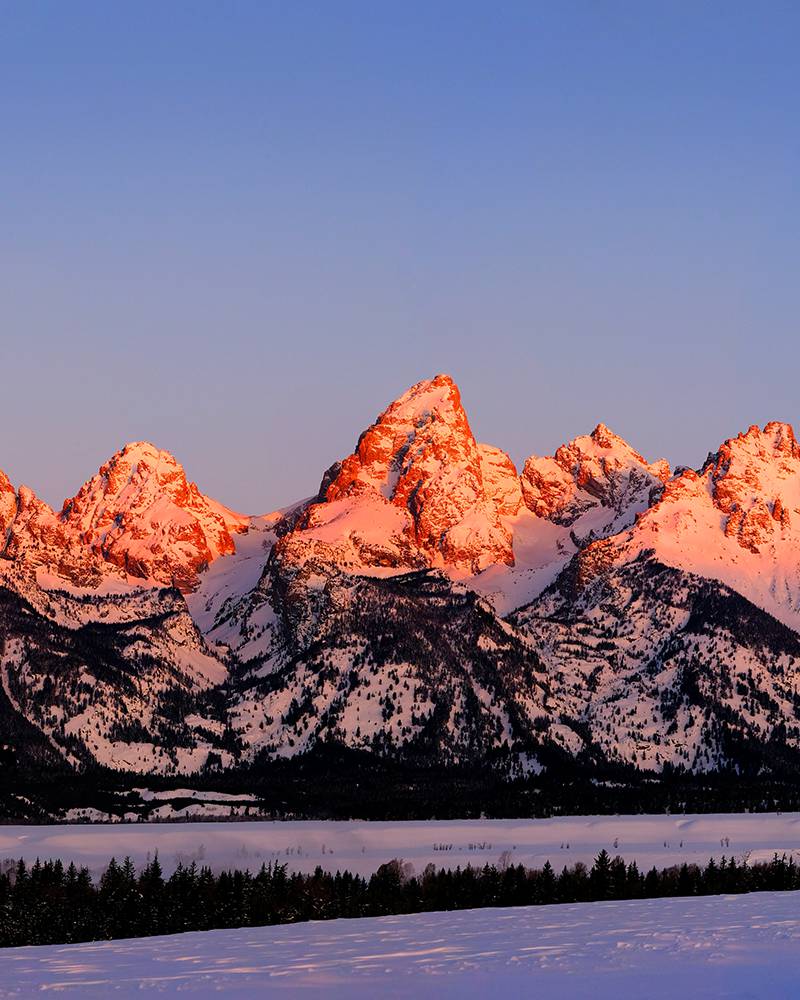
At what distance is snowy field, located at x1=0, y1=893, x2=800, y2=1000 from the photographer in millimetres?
123188

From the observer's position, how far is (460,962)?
13625 cm

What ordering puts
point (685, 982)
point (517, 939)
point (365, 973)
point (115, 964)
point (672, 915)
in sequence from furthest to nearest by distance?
point (672, 915) < point (517, 939) < point (115, 964) < point (365, 973) < point (685, 982)

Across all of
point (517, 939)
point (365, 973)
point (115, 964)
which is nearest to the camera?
point (365, 973)

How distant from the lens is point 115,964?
5591 inches

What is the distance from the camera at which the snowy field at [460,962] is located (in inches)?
4850

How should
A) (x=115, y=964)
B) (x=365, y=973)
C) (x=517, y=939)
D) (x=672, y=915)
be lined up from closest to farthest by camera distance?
(x=365, y=973)
(x=115, y=964)
(x=517, y=939)
(x=672, y=915)

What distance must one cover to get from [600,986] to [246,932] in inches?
2567

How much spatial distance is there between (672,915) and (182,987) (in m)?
63.6

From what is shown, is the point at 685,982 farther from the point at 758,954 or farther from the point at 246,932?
the point at 246,932

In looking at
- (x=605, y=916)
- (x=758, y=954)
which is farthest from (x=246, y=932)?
(x=758, y=954)

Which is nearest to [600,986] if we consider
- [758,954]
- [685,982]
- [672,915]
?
[685,982]

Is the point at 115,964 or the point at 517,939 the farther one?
the point at 517,939

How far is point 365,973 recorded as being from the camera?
13225cm

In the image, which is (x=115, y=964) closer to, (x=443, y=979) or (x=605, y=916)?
(x=443, y=979)
